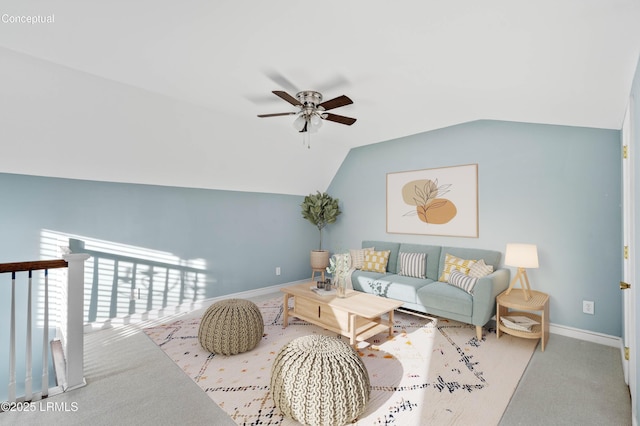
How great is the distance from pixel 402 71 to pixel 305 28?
907 millimetres

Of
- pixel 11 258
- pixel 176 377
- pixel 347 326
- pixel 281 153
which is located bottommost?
pixel 176 377

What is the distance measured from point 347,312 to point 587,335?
259 centimetres

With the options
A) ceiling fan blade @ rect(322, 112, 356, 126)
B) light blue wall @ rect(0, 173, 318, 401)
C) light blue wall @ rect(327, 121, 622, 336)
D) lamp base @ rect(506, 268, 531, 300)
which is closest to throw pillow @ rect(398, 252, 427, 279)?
light blue wall @ rect(327, 121, 622, 336)

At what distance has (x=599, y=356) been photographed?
2.82 meters

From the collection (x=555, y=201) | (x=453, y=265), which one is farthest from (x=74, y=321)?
(x=555, y=201)

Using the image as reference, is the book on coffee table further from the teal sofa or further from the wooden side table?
the wooden side table

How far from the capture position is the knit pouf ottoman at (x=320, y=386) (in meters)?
1.83

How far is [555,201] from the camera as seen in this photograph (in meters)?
3.35

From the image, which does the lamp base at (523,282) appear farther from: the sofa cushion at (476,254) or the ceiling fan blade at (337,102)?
the ceiling fan blade at (337,102)

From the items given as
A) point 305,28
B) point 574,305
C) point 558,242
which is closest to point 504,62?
point 305,28

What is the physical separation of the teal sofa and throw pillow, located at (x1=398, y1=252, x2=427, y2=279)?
0.21 ft

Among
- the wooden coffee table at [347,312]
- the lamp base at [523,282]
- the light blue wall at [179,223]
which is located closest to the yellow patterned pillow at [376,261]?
the wooden coffee table at [347,312]

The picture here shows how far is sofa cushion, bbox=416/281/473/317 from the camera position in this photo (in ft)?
10.7

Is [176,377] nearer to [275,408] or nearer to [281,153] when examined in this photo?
[275,408]
